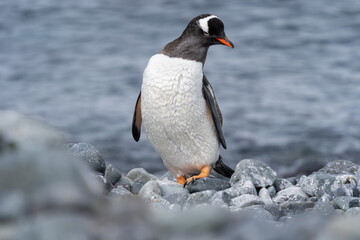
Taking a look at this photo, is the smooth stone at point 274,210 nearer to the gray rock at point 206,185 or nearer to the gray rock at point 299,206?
the gray rock at point 299,206

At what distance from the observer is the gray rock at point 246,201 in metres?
4.81

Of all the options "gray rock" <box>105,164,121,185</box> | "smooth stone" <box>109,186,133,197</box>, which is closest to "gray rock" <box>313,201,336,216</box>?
"smooth stone" <box>109,186,133,197</box>

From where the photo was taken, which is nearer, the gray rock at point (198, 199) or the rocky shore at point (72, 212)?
the rocky shore at point (72, 212)

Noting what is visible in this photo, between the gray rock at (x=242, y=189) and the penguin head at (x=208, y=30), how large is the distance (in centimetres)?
120

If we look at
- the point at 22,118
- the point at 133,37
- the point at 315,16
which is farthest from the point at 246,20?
the point at 22,118

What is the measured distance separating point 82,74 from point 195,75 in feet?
26.6

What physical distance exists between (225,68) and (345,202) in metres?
8.63

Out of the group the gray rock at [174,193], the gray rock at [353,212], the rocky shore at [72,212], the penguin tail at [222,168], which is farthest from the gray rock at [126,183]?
the rocky shore at [72,212]

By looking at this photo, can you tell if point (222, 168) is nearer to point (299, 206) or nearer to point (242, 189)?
point (242, 189)

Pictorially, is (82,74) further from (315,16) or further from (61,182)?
(61,182)

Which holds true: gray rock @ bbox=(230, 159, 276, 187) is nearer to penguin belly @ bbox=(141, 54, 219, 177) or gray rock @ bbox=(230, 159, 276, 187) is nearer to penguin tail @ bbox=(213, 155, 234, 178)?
penguin belly @ bbox=(141, 54, 219, 177)

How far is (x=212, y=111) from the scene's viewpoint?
573 centimetres

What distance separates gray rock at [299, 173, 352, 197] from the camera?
5.43 m

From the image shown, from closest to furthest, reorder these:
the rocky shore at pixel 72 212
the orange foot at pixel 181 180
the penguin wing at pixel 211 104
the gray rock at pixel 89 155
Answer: the rocky shore at pixel 72 212 < the penguin wing at pixel 211 104 < the gray rock at pixel 89 155 < the orange foot at pixel 181 180
